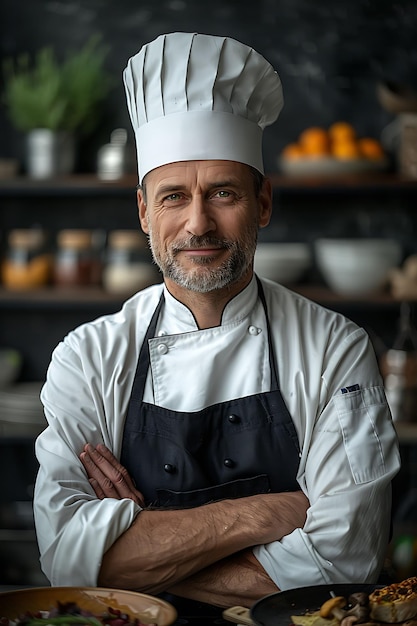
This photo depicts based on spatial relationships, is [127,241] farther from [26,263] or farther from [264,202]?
[264,202]

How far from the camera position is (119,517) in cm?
178

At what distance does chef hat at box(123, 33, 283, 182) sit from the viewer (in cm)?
198

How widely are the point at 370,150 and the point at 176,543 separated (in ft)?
8.40

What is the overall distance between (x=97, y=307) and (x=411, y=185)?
1.50m

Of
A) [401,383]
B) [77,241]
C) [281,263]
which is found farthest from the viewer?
[77,241]

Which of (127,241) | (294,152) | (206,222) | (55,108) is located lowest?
(127,241)

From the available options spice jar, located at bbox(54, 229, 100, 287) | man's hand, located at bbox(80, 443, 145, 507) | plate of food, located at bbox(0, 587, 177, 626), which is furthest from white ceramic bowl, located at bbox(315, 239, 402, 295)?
plate of food, located at bbox(0, 587, 177, 626)

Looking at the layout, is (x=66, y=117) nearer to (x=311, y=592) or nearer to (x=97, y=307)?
(x=97, y=307)

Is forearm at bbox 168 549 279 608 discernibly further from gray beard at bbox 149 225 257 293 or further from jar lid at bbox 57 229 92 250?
jar lid at bbox 57 229 92 250

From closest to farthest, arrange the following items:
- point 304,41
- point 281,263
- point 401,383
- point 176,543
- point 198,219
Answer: point 176,543 < point 198,219 < point 401,383 < point 281,263 < point 304,41

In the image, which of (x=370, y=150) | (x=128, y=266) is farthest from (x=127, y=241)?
(x=370, y=150)

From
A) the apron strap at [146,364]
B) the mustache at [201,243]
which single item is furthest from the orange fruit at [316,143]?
the mustache at [201,243]

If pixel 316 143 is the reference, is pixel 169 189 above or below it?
below

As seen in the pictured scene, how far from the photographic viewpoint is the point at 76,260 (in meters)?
4.10
